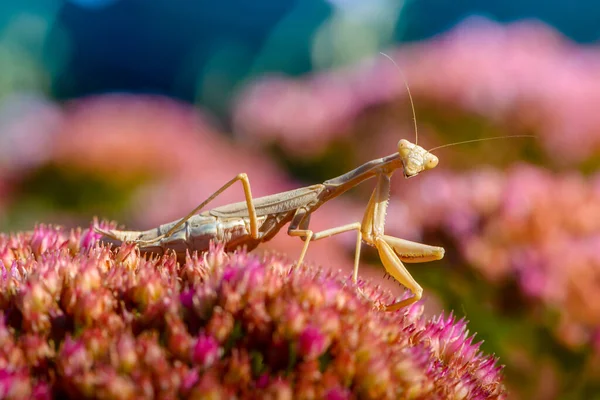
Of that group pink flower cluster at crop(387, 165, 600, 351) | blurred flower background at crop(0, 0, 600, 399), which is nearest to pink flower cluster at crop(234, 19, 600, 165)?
blurred flower background at crop(0, 0, 600, 399)

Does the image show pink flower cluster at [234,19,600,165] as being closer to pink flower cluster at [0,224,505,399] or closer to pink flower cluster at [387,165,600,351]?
pink flower cluster at [387,165,600,351]

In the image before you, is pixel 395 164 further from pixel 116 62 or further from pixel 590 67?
pixel 116 62

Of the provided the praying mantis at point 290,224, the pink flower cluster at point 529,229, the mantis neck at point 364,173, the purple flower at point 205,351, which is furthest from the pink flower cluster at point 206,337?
the pink flower cluster at point 529,229

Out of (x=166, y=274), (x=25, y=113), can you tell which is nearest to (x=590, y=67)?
(x=166, y=274)

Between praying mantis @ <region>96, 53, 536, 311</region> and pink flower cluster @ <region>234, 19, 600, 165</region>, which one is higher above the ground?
pink flower cluster @ <region>234, 19, 600, 165</region>

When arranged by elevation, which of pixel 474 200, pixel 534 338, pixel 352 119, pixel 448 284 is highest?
pixel 352 119

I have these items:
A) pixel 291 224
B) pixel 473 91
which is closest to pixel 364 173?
pixel 291 224
